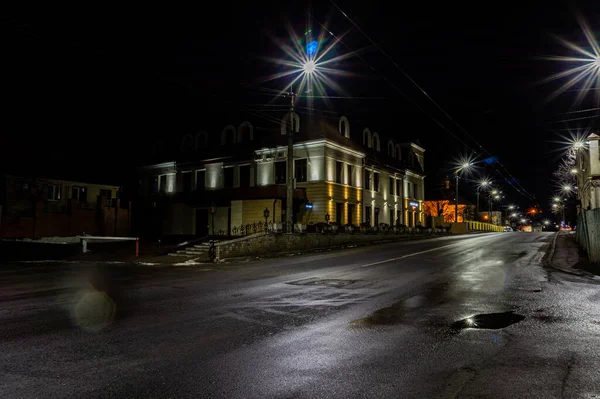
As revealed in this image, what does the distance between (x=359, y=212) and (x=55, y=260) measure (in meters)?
26.2

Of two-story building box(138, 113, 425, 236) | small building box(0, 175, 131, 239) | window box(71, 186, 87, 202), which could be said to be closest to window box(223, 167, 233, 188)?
two-story building box(138, 113, 425, 236)

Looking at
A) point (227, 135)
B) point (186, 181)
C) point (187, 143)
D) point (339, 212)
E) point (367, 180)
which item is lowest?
point (339, 212)

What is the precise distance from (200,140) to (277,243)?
23867 millimetres

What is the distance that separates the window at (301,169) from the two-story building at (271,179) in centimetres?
9

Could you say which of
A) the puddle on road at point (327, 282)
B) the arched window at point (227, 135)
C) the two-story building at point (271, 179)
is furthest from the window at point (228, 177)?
the puddle on road at point (327, 282)

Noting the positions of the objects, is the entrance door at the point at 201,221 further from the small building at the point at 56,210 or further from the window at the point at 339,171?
the window at the point at 339,171

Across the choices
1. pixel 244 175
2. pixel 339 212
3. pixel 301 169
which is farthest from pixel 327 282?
pixel 244 175

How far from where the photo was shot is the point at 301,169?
37.5m

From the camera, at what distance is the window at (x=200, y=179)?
4259 centimetres

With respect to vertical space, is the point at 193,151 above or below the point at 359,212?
above

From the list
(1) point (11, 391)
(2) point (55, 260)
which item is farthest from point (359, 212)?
(1) point (11, 391)

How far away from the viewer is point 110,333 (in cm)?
591

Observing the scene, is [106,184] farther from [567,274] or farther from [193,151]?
[567,274]

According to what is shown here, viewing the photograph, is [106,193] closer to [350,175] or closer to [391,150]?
[350,175]
